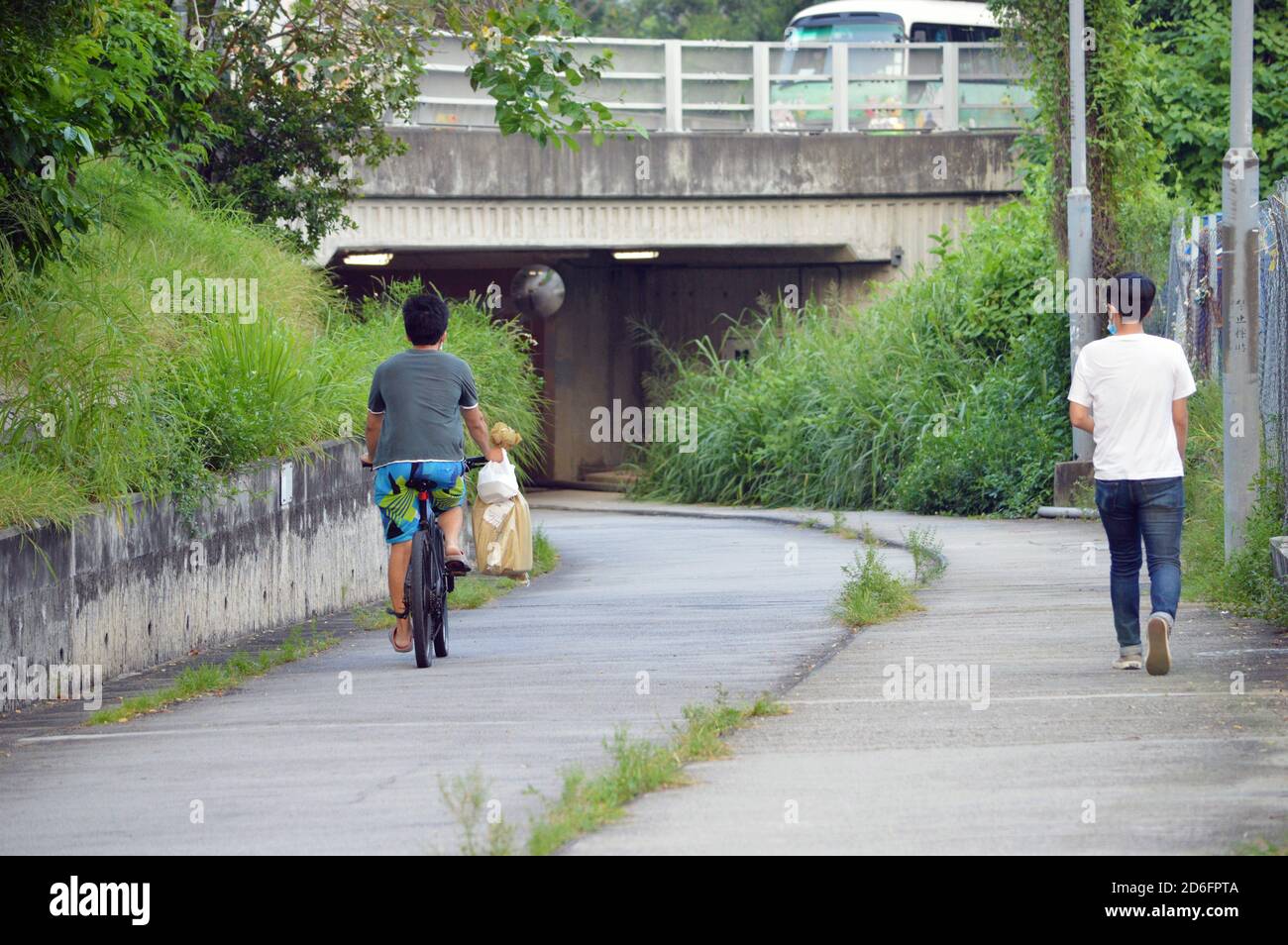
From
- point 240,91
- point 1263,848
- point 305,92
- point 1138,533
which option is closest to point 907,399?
point 305,92

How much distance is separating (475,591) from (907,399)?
1097 centimetres

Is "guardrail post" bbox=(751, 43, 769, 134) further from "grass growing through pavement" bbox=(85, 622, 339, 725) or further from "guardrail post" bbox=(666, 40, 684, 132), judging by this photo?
"grass growing through pavement" bbox=(85, 622, 339, 725)

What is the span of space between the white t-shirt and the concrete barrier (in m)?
4.77

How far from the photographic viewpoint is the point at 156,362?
11.0 meters

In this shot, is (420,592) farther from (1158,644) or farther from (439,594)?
(1158,644)

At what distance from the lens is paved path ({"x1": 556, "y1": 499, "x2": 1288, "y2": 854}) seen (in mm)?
5488

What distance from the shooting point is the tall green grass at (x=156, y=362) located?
9719 millimetres

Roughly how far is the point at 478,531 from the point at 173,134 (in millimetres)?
3876

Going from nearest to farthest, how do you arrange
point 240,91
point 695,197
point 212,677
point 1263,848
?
point 1263,848 → point 212,677 → point 240,91 → point 695,197

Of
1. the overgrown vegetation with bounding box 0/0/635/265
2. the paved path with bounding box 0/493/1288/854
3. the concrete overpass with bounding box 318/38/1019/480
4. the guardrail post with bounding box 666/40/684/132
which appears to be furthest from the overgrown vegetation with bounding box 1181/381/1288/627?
the guardrail post with bounding box 666/40/684/132

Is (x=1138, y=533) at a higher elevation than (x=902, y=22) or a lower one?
lower

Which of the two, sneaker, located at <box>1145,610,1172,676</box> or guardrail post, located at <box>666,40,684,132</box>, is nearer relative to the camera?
sneaker, located at <box>1145,610,1172,676</box>

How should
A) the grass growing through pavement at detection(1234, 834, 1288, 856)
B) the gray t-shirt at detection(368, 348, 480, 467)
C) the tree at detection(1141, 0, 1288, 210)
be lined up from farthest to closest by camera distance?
1. the tree at detection(1141, 0, 1288, 210)
2. the gray t-shirt at detection(368, 348, 480, 467)
3. the grass growing through pavement at detection(1234, 834, 1288, 856)
